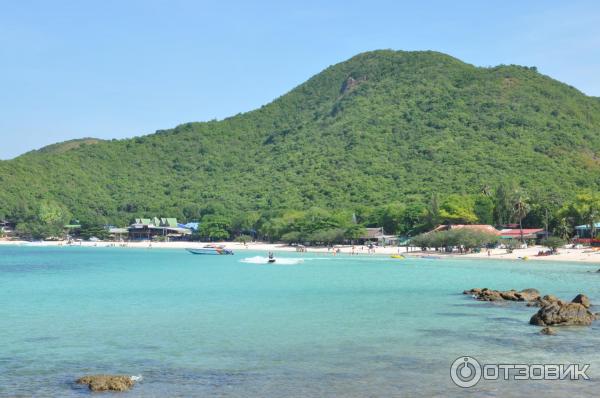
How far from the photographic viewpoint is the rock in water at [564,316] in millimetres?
30578

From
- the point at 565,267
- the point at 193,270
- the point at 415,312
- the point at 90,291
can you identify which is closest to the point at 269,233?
the point at 193,270

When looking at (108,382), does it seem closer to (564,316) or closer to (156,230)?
(564,316)

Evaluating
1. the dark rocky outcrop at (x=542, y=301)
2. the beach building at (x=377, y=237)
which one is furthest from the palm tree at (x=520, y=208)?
the dark rocky outcrop at (x=542, y=301)

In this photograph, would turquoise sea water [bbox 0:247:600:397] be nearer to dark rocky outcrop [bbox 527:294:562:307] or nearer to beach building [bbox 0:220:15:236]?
dark rocky outcrop [bbox 527:294:562:307]

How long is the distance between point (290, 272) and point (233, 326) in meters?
37.9

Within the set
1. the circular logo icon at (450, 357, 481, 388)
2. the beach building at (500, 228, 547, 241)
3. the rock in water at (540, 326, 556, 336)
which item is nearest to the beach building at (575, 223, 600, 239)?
the beach building at (500, 228, 547, 241)

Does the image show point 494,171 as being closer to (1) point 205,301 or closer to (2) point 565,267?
(2) point 565,267

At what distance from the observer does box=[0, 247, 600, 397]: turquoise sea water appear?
20266 mm

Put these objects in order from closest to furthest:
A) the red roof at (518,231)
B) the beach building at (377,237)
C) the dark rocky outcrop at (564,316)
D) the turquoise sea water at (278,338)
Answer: the turquoise sea water at (278,338) → the dark rocky outcrop at (564,316) → the red roof at (518,231) → the beach building at (377,237)

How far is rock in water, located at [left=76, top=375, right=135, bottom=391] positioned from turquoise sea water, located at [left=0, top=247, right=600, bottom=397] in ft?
1.08

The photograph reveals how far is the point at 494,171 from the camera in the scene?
149m

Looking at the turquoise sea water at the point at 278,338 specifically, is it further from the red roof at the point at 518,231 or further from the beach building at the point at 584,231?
the red roof at the point at 518,231

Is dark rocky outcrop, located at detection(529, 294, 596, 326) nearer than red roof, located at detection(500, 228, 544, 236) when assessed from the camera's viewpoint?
Yes

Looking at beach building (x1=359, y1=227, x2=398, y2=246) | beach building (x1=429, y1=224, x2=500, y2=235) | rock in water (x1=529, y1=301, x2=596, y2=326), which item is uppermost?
beach building (x1=429, y1=224, x2=500, y2=235)
